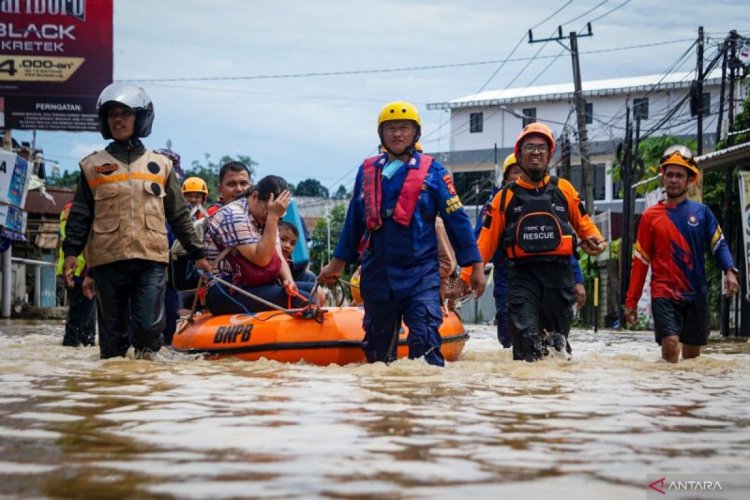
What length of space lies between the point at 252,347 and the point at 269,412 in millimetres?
3648

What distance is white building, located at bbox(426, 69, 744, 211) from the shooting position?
64.4 meters

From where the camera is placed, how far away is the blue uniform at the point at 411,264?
7066mm

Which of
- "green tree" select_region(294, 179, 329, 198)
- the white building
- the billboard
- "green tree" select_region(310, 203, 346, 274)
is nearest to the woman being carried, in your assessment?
the billboard

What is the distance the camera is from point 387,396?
5129 mm

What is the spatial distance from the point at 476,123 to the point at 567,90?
675 cm

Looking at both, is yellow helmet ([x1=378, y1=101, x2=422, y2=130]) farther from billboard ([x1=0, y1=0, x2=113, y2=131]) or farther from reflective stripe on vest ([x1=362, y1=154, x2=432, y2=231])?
billboard ([x1=0, y1=0, x2=113, y2=131])

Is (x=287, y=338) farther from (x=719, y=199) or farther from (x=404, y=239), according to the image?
(x=719, y=199)

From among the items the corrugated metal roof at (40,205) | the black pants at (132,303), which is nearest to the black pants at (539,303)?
the black pants at (132,303)

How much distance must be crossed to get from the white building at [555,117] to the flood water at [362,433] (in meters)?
57.3

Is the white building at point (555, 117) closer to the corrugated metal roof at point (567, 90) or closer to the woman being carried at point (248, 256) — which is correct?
the corrugated metal roof at point (567, 90)

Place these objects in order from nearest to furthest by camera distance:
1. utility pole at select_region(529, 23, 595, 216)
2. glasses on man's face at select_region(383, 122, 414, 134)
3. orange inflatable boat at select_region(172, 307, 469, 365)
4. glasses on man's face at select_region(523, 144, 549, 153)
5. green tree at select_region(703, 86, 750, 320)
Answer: glasses on man's face at select_region(383, 122, 414, 134)
glasses on man's face at select_region(523, 144, 549, 153)
orange inflatable boat at select_region(172, 307, 469, 365)
green tree at select_region(703, 86, 750, 320)
utility pole at select_region(529, 23, 595, 216)

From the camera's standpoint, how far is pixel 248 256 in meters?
8.60

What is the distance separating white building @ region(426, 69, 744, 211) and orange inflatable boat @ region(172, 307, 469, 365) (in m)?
54.8

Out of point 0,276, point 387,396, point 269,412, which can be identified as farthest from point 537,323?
point 0,276
